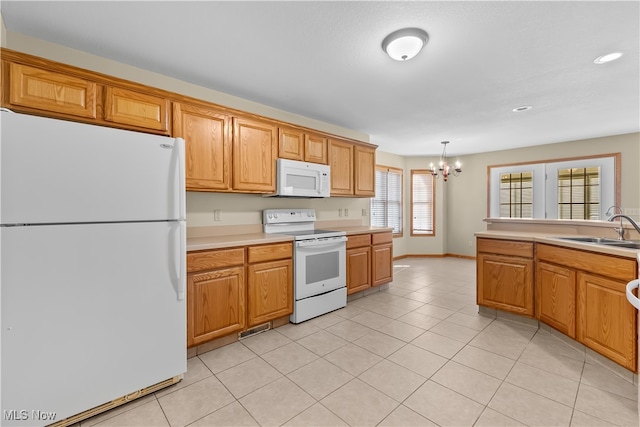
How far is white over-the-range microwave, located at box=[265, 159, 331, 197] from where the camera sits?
3279mm

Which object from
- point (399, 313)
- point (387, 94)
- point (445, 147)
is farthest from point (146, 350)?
point (445, 147)

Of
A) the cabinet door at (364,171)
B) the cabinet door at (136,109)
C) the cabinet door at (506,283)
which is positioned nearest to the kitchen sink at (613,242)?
the cabinet door at (506,283)

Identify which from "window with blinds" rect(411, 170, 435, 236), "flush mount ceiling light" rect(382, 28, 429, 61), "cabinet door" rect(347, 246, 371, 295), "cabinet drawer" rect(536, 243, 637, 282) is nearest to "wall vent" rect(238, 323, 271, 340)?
"cabinet door" rect(347, 246, 371, 295)

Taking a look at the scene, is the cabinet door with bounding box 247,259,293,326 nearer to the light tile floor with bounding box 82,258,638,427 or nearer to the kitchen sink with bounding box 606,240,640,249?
the light tile floor with bounding box 82,258,638,427

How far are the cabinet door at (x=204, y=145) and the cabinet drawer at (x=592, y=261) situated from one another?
3.19 m

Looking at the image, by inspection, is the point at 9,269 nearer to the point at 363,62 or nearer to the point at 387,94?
the point at 363,62

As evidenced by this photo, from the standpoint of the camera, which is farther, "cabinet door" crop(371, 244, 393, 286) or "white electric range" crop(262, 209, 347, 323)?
"cabinet door" crop(371, 244, 393, 286)

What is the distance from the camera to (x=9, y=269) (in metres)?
1.47

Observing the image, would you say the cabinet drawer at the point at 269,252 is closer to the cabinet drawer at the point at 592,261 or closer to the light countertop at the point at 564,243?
the light countertop at the point at 564,243

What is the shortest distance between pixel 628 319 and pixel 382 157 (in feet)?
16.0

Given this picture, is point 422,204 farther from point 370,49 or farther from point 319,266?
point 370,49

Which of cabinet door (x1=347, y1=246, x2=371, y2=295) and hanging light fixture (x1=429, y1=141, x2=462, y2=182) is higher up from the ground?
hanging light fixture (x1=429, y1=141, x2=462, y2=182)

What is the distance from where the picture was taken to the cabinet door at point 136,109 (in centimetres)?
221

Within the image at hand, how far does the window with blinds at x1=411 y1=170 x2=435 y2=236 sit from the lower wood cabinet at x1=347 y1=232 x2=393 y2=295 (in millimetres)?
2966
